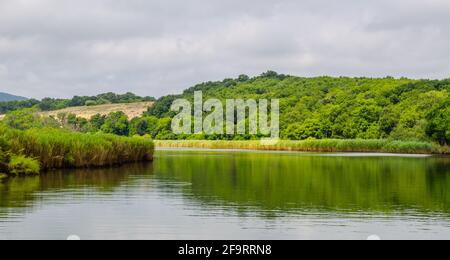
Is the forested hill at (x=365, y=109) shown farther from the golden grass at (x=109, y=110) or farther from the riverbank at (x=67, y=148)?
the riverbank at (x=67, y=148)

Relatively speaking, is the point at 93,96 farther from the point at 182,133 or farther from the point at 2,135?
the point at 2,135

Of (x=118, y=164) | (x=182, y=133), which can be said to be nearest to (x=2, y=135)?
(x=118, y=164)

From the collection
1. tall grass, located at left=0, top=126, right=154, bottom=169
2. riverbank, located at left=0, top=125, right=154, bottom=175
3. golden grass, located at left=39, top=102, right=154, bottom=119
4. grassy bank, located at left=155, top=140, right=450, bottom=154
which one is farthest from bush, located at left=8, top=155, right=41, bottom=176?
golden grass, located at left=39, top=102, right=154, bottom=119

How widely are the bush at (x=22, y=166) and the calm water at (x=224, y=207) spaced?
57cm

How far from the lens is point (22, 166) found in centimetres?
2522

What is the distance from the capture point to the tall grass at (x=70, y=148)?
86.6 feet

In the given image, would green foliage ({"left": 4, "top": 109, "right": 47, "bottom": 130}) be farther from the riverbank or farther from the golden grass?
the golden grass

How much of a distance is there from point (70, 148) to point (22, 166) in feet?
15.8

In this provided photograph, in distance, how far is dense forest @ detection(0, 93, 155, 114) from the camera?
442 feet

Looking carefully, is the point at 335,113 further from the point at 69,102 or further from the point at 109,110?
the point at 69,102

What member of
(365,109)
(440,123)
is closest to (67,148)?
(440,123)

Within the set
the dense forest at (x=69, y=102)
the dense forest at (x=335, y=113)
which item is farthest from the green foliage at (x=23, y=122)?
the dense forest at (x=69, y=102)

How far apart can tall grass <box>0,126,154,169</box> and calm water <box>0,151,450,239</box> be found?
1.65m
